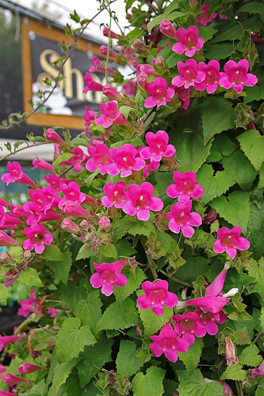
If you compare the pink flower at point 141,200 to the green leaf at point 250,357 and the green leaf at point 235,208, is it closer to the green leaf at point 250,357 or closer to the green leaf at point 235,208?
the green leaf at point 235,208

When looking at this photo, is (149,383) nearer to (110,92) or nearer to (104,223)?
(104,223)

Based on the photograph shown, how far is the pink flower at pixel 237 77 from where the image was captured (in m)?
0.61

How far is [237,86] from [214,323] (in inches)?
18.3

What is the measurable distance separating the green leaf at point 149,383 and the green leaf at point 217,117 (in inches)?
18.3

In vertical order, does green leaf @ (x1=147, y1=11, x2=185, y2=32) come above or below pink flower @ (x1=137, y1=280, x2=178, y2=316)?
above

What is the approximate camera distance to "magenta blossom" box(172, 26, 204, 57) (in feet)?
2.07

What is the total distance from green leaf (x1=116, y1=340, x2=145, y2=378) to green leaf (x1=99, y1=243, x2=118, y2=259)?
8.3 inches

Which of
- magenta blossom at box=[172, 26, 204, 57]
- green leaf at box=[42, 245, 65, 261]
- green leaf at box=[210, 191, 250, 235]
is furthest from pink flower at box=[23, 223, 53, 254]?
magenta blossom at box=[172, 26, 204, 57]

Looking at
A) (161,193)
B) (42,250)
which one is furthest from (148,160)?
(42,250)

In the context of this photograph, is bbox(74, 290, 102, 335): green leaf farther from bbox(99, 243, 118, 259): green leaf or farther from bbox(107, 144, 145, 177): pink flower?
bbox(107, 144, 145, 177): pink flower

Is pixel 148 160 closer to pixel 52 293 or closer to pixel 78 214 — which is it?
pixel 78 214

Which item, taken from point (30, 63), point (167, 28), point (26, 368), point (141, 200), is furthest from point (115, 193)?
point (30, 63)

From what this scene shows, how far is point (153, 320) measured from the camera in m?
0.55

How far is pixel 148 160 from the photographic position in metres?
0.63
